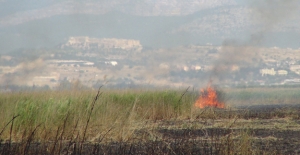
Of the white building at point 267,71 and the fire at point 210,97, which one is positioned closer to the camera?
the fire at point 210,97

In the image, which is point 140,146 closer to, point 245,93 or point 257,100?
point 257,100

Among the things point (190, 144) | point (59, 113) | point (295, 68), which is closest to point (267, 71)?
point (295, 68)

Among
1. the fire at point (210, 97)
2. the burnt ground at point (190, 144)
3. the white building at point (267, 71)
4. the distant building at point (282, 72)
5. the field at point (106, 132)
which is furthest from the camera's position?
the white building at point (267, 71)

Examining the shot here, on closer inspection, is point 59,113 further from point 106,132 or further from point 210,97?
point 210,97

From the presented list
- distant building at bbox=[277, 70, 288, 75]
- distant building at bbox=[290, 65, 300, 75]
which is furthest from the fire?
distant building at bbox=[290, 65, 300, 75]

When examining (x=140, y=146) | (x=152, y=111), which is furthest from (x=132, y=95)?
(x=140, y=146)

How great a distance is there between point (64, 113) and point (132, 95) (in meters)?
8.83

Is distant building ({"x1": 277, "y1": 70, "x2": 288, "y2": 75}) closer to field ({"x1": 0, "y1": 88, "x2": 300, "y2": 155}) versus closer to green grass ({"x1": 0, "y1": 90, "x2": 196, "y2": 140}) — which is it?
field ({"x1": 0, "y1": 88, "x2": 300, "y2": 155})

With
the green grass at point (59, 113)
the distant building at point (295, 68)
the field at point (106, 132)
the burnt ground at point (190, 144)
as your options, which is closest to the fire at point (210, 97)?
the field at point (106, 132)

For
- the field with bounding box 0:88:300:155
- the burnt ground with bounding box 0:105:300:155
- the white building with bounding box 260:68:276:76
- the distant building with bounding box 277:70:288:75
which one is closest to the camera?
the burnt ground with bounding box 0:105:300:155

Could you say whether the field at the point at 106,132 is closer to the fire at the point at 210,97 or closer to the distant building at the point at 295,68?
the fire at the point at 210,97

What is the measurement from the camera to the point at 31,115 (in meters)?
14.4

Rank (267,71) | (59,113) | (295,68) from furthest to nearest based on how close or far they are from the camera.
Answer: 1. (295,68)
2. (267,71)
3. (59,113)

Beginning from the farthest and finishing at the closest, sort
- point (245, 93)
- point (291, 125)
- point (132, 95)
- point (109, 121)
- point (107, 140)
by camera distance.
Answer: point (245, 93)
point (132, 95)
point (291, 125)
point (109, 121)
point (107, 140)
